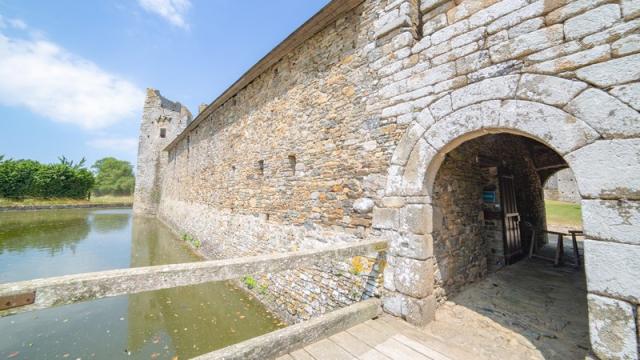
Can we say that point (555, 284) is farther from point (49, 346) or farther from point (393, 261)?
point (49, 346)

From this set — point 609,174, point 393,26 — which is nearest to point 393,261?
point 609,174

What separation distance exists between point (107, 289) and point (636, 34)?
366 cm

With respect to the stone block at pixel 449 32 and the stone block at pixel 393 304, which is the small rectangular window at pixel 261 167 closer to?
the stone block at pixel 393 304

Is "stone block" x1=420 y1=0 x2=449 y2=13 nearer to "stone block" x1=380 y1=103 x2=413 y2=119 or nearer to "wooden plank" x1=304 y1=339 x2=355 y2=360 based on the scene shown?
"stone block" x1=380 y1=103 x2=413 y2=119

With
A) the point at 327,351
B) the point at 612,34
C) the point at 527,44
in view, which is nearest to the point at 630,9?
the point at 612,34

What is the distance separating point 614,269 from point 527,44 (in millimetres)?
1833

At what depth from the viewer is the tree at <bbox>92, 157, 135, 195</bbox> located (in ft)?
Result: 152

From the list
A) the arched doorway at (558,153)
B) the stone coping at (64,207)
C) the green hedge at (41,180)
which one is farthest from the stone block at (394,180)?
the green hedge at (41,180)

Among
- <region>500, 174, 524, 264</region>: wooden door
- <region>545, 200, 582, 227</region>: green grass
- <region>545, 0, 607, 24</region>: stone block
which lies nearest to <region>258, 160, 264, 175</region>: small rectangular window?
<region>500, 174, 524, 264</region>: wooden door

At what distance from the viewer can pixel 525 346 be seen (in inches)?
96.3

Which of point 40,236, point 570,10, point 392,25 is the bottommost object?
point 40,236

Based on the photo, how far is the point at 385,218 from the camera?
313 centimetres

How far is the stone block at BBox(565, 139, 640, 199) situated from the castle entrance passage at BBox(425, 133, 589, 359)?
150 centimetres

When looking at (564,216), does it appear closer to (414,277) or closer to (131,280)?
(414,277)
